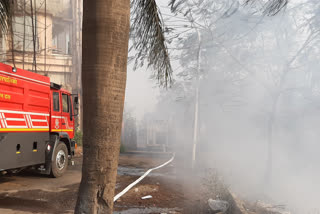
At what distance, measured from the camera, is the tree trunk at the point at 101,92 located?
313 cm

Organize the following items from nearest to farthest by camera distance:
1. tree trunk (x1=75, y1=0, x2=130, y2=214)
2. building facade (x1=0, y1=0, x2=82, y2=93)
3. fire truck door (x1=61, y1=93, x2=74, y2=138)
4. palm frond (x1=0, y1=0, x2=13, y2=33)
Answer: tree trunk (x1=75, y1=0, x2=130, y2=214) < palm frond (x1=0, y1=0, x2=13, y2=33) < fire truck door (x1=61, y1=93, x2=74, y2=138) < building facade (x1=0, y1=0, x2=82, y2=93)

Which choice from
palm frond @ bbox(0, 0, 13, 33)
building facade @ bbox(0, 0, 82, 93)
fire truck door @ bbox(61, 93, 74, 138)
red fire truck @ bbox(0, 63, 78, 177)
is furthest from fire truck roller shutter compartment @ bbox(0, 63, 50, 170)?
building facade @ bbox(0, 0, 82, 93)

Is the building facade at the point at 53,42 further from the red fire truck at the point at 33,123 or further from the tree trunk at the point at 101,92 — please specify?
the tree trunk at the point at 101,92

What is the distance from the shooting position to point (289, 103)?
1387cm

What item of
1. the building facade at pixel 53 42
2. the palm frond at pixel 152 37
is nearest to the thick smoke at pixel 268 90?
the palm frond at pixel 152 37

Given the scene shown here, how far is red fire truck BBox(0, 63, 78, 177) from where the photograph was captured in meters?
7.38

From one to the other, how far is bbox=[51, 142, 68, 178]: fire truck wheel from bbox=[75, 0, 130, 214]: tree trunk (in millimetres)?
6700

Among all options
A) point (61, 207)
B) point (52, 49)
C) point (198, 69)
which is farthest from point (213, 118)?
point (61, 207)

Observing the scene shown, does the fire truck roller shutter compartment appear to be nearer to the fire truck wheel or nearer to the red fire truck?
the red fire truck

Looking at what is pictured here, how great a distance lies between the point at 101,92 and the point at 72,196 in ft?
16.4

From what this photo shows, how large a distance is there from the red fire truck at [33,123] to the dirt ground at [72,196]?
63 cm

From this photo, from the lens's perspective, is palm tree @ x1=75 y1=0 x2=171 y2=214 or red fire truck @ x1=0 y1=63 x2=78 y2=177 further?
red fire truck @ x1=0 y1=63 x2=78 y2=177

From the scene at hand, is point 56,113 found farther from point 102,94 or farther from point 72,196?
point 102,94

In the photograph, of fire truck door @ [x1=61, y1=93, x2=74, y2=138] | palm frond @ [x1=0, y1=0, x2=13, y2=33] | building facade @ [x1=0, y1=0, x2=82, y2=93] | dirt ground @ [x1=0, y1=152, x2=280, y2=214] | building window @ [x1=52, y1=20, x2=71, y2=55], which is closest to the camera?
palm frond @ [x1=0, y1=0, x2=13, y2=33]
